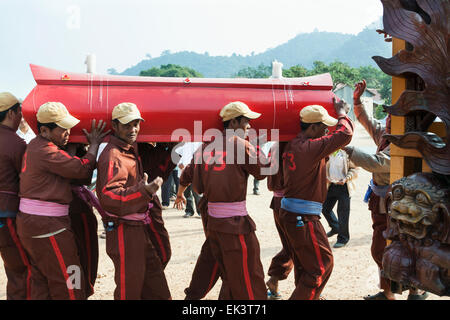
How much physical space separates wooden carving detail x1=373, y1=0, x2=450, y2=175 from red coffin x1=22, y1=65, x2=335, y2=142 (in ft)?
6.28

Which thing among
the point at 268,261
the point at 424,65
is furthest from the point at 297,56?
the point at 424,65

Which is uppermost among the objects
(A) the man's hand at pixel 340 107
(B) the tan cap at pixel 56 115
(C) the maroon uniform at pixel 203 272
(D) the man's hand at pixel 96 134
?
(A) the man's hand at pixel 340 107

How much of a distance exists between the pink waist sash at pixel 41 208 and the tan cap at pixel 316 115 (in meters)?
2.10

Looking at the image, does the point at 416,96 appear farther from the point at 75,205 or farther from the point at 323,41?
the point at 323,41

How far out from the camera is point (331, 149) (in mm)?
3627

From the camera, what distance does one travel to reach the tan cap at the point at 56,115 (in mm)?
3352

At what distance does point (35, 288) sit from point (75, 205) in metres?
0.79

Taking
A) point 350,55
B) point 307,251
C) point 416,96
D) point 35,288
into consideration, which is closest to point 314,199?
point 307,251

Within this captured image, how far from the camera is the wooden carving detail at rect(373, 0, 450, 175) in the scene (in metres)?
1.77

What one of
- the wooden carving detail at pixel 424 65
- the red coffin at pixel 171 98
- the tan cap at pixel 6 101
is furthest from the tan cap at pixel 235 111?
the tan cap at pixel 6 101

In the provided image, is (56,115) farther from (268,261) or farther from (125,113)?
(268,261)

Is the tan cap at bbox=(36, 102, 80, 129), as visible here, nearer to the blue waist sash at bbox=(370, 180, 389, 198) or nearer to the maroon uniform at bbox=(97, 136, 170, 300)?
the maroon uniform at bbox=(97, 136, 170, 300)

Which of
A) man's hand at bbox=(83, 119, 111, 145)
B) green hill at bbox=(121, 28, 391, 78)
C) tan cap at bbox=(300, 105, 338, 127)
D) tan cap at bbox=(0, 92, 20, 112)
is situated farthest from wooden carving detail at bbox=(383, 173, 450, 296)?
green hill at bbox=(121, 28, 391, 78)

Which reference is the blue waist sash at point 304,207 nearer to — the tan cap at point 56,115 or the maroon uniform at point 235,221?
the maroon uniform at point 235,221
